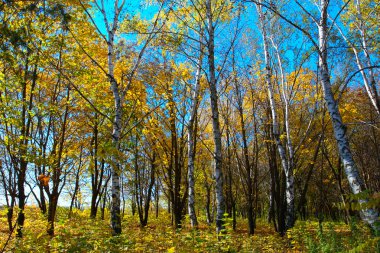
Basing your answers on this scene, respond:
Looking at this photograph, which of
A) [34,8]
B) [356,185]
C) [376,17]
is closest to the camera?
[34,8]

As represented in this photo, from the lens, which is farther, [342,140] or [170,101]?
[170,101]

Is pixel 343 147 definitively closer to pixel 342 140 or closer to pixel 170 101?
pixel 342 140

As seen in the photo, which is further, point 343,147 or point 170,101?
point 170,101

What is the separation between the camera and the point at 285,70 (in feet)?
44.2

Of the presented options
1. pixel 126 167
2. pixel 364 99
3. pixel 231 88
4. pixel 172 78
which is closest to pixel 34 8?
pixel 126 167

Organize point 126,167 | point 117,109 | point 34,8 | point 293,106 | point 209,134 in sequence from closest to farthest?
1. point 126,167
2. point 34,8
3. point 117,109
4. point 293,106
5. point 209,134

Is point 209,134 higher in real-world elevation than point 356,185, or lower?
higher

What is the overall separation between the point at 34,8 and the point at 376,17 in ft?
50.9

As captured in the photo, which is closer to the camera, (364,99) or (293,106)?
(293,106)

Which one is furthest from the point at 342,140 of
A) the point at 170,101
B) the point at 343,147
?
the point at 170,101

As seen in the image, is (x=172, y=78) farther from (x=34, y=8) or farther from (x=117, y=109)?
(x=34, y=8)

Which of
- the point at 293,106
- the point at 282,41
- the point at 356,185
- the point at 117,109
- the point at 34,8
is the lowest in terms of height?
the point at 356,185

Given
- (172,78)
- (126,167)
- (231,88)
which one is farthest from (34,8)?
(231,88)

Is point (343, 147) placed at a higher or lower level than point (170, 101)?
lower
